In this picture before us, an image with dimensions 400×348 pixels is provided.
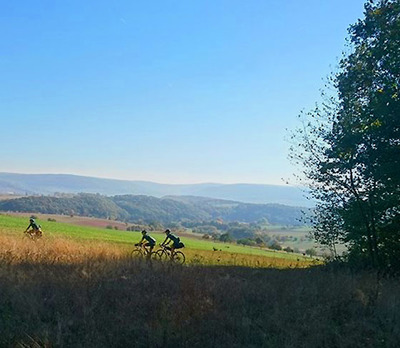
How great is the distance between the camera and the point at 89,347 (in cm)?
659

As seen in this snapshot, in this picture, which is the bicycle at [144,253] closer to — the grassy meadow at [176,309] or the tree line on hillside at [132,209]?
the grassy meadow at [176,309]

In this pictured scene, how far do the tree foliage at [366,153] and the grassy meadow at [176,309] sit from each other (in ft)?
25.9

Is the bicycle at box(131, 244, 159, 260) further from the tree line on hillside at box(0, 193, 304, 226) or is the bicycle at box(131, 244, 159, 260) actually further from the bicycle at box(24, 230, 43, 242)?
the tree line on hillside at box(0, 193, 304, 226)

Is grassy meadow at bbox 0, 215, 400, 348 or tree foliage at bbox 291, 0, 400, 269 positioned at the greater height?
tree foliage at bbox 291, 0, 400, 269

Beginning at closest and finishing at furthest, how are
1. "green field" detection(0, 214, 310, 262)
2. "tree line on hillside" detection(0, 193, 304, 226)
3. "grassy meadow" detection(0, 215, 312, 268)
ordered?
"grassy meadow" detection(0, 215, 312, 268)
"green field" detection(0, 214, 310, 262)
"tree line on hillside" detection(0, 193, 304, 226)

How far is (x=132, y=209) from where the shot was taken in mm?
171125

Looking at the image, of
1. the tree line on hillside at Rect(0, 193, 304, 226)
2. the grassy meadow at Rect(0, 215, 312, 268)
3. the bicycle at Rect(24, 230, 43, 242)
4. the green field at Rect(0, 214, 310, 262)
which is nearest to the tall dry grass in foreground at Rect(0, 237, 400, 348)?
the grassy meadow at Rect(0, 215, 312, 268)

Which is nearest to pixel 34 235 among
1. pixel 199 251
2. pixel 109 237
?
pixel 199 251

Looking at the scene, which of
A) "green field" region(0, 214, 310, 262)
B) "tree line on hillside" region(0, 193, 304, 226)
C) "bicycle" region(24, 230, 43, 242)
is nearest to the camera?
"bicycle" region(24, 230, 43, 242)

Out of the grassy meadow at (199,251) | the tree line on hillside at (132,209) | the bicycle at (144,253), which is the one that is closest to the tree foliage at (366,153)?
the grassy meadow at (199,251)

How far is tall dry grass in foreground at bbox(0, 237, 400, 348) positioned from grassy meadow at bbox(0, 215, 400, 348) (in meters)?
0.02

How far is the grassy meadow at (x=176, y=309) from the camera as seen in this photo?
282 inches

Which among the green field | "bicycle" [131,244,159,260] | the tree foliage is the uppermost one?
the tree foliage

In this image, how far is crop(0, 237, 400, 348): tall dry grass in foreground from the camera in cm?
716
